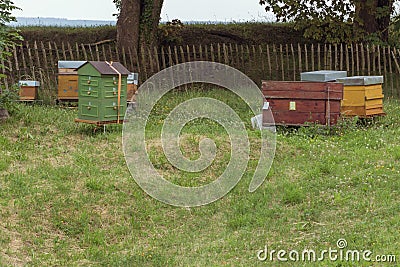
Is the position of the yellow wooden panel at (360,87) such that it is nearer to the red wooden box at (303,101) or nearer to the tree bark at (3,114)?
the red wooden box at (303,101)

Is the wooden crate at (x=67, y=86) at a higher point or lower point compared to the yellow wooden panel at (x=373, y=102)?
higher

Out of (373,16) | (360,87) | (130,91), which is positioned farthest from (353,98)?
(373,16)

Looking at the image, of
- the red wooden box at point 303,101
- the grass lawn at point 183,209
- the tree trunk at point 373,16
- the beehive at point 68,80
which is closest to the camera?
the grass lawn at point 183,209

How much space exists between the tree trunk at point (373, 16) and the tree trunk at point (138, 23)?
6.62m

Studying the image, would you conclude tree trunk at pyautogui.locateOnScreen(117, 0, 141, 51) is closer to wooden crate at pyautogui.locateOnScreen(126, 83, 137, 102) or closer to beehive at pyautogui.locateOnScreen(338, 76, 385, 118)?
wooden crate at pyautogui.locateOnScreen(126, 83, 137, 102)

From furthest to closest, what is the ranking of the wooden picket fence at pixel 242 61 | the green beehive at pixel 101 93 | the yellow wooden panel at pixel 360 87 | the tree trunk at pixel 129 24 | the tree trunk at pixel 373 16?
the tree trunk at pixel 373 16
the tree trunk at pixel 129 24
the wooden picket fence at pixel 242 61
the yellow wooden panel at pixel 360 87
the green beehive at pixel 101 93

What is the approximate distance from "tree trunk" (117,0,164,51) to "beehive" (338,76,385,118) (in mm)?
6888

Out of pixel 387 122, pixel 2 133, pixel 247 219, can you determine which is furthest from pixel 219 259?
pixel 387 122

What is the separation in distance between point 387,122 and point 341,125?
1.37 metres

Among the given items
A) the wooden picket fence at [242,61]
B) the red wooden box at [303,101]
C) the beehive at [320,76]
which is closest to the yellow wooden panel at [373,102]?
the beehive at [320,76]

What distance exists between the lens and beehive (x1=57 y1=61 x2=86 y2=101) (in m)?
12.8

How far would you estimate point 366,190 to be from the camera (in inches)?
332

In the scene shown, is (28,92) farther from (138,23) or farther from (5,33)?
(138,23)

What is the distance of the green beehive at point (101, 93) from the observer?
10242 mm
